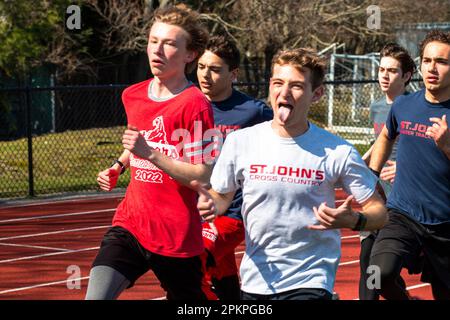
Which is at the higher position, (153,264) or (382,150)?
(382,150)

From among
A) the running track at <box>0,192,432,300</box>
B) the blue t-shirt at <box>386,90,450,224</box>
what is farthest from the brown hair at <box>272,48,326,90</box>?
the running track at <box>0,192,432,300</box>

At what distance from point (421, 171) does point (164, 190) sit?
1.85 m

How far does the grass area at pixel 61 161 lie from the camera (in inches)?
651

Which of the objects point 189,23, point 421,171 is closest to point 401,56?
point 421,171

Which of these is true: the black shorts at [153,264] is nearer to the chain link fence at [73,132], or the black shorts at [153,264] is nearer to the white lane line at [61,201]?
the white lane line at [61,201]

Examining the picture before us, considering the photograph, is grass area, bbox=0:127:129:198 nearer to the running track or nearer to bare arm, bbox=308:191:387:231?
the running track

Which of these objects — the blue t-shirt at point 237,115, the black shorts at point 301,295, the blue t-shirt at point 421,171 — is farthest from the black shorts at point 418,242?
the black shorts at point 301,295

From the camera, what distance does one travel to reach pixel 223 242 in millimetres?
6699

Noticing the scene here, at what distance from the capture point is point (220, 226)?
677cm

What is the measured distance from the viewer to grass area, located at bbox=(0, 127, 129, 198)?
54.3 ft

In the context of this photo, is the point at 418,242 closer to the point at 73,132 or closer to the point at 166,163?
the point at 166,163

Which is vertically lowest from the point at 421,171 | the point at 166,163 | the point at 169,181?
the point at 421,171

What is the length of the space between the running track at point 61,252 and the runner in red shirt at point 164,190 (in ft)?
10.4

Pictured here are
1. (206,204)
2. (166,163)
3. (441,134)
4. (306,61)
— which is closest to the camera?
(206,204)
